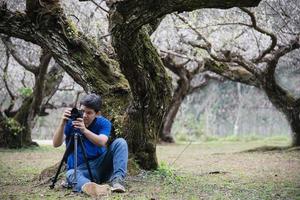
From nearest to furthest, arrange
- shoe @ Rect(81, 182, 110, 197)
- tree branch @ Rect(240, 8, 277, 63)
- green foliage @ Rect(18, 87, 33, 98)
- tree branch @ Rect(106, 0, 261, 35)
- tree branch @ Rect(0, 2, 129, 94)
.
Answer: tree branch @ Rect(106, 0, 261, 35) → shoe @ Rect(81, 182, 110, 197) → tree branch @ Rect(0, 2, 129, 94) → tree branch @ Rect(240, 8, 277, 63) → green foliage @ Rect(18, 87, 33, 98)

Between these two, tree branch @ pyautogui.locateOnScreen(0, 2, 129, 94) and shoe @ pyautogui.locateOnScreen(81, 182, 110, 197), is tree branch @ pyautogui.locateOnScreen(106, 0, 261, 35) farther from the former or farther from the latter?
shoe @ pyautogui.locateOnScreen(81, 182, 110, 197)

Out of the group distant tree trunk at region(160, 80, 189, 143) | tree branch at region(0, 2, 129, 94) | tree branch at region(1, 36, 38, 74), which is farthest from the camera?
distant tree trunk at region(160, 80, 189, 143)

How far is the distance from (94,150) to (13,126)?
9.75 m

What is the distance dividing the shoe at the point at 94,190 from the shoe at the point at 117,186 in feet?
0.42

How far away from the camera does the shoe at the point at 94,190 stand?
539 cm

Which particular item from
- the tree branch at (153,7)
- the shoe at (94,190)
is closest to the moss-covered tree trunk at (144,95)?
the tree branch at (153,7)

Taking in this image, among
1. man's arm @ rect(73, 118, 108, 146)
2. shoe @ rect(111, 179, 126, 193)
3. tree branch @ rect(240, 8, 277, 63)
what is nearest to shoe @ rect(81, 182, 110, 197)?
shoe @ rect(111, 179, 126, 193)

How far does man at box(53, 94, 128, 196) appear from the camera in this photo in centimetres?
553

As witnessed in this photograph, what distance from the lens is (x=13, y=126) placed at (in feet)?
49.6

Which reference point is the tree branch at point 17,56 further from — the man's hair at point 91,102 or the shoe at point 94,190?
the shoe at point 94,190

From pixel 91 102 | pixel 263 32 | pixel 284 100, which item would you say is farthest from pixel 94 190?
pixel 284 100

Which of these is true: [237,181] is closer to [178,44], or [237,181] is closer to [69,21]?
[69,21]

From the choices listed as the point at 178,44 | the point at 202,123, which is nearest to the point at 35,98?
the point at 178,44

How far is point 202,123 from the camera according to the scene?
28.5 meters
